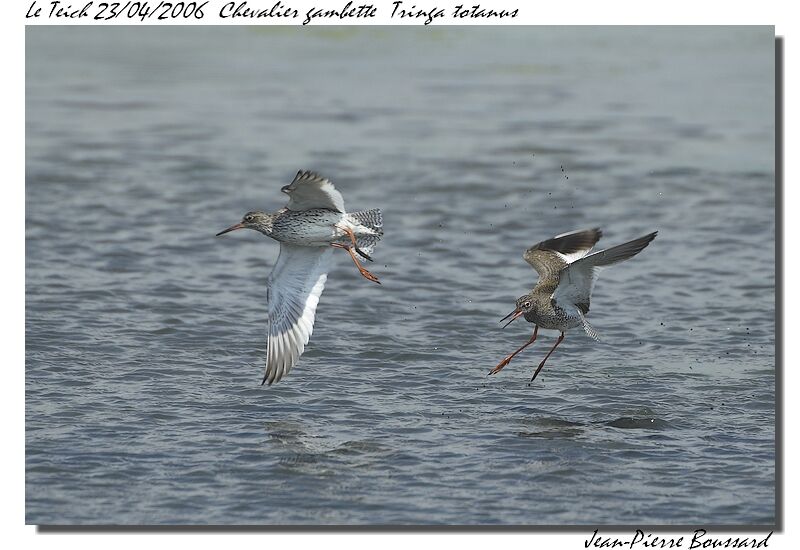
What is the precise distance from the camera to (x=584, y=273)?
9.95 m

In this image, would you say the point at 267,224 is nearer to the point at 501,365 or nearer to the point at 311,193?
the point at 311,193

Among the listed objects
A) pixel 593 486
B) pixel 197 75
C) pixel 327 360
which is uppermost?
pixel 197 75

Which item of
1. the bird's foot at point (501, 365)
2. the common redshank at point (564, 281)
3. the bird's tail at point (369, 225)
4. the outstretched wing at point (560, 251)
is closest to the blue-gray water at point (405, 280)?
the bird's foot at point (501, 365)

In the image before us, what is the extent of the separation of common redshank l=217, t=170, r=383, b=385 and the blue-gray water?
18.1 inches

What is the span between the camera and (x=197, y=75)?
23766mm

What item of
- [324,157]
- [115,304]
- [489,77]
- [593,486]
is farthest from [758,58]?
[593,486]

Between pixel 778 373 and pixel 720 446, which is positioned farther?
pixel 720 446

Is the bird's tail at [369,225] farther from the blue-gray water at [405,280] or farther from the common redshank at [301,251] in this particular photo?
the blue-gray water at [405,280]

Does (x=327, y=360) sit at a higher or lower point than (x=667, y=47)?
lower

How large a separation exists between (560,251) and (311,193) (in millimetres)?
2286

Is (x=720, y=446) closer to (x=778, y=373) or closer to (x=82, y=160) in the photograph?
(x=778, y=373)

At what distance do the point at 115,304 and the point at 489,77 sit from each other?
42.4 feet

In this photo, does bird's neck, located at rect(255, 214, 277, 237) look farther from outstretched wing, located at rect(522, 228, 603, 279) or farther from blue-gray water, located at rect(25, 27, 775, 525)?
outstretched wing, located at rect(522, 228, 603, 279)

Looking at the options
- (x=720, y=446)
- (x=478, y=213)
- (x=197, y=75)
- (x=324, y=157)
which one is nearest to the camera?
(x=720, y=446)
